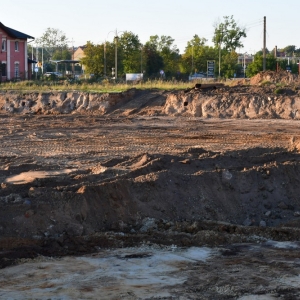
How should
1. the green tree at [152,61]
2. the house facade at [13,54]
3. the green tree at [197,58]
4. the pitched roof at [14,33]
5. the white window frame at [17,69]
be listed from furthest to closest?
the green tree at [197,58] < the green tree at [152,61] < the white window frame at [17,69] < the pitched roof at [14,33] < the house facade at [13,54]

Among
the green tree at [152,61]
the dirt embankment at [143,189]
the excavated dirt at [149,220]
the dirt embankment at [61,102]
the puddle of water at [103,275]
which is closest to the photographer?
the puddle of water at [103,275]

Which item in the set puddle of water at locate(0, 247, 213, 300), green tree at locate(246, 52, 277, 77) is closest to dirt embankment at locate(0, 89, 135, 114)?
puddle of water at locate(0, 247, 213, 300)

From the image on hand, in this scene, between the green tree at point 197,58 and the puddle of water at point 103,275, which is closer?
the puddle of water at point 103,275

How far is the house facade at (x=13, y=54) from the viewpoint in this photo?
199 ft

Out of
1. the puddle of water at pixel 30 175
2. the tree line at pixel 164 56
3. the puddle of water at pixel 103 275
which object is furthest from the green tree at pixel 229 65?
the puddle of water at pixel 103 275

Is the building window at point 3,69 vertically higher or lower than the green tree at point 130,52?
lower

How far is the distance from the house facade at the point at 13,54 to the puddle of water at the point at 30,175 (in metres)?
46.5

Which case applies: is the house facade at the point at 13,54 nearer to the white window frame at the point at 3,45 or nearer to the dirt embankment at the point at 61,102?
the white window frame at the point at 3,45

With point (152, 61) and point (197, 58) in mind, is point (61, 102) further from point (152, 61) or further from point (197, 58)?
point (197, 58)

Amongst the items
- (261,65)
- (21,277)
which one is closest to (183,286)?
(21,277)

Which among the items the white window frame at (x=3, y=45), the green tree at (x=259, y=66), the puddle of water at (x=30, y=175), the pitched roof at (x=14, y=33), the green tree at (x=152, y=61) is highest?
the pitched roof at (x=14, y=33)

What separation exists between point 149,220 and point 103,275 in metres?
2.66

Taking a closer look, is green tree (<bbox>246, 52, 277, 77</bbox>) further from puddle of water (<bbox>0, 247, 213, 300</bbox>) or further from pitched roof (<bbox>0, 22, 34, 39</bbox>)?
puddle of water (<bbox>0, 247, 213, 300</bbox>)

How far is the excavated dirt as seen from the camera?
7.85 m
